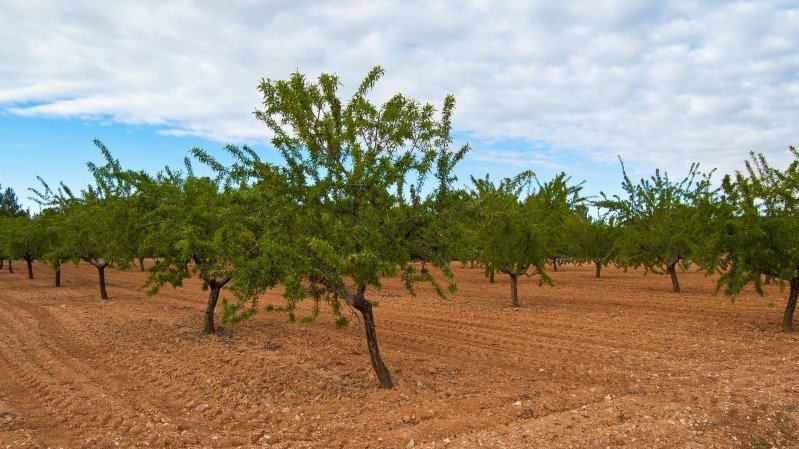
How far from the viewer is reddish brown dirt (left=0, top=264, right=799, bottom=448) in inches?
291

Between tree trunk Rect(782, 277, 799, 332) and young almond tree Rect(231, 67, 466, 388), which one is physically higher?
young almond tree Rect(231, 67, 466, 388)

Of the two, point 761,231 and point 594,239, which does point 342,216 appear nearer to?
point 761,231

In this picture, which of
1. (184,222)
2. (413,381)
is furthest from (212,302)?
(413,381)

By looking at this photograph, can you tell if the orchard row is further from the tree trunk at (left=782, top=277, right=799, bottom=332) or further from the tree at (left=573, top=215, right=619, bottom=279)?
the tree at (left=573, top=215, right=619, bottom=279)

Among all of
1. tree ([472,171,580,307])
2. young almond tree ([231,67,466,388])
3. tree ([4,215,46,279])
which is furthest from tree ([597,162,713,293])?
tree ([4,215,46,279])

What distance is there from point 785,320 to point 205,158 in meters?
15.8

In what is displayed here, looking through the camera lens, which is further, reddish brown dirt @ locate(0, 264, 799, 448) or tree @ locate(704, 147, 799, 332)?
tree @ locate(704, 147, 799, 332)

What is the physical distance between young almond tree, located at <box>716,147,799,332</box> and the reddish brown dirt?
1685 millimetres

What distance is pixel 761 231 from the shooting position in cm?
1312

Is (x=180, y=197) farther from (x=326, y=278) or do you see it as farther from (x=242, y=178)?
(x=326, y=278)

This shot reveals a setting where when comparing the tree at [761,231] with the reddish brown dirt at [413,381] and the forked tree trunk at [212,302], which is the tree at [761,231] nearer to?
the reddish brown dirt at [413,381]

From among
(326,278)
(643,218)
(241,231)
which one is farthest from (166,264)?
(643,218)

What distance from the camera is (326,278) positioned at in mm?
8578

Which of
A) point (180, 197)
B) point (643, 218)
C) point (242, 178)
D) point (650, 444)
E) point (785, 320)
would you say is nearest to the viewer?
point (650, 444)
